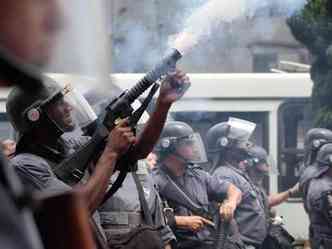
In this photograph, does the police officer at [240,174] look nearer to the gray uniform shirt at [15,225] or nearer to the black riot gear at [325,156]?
the black riot gear at [325,156]

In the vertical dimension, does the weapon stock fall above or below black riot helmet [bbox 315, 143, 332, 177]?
above

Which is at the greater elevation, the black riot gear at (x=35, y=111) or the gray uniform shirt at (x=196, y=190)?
the black riot gear at (x=35, y=111)

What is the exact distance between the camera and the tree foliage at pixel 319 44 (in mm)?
9844

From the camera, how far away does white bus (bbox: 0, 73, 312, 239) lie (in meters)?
10.3

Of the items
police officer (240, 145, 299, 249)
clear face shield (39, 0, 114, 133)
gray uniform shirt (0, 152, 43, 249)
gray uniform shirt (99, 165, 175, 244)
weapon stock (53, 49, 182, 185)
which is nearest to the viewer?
gray uniform shirt (0, 152, 43, 249)

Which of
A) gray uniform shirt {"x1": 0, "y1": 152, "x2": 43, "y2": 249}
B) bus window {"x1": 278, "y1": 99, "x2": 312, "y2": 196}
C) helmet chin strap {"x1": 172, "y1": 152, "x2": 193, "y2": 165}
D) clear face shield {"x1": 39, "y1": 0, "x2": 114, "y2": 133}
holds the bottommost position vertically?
bus window {"x1": 278, "y1": 99, "x2": 312, "y2": 196}

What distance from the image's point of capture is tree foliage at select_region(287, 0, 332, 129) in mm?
9844

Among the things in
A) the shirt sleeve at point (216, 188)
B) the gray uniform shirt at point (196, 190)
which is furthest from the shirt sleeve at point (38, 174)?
the shirt sleeve at point (216, 188)

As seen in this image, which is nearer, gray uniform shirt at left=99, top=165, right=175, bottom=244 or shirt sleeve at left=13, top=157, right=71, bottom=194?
shirt sleeve at left=13, top=157, right=71, bottom=194

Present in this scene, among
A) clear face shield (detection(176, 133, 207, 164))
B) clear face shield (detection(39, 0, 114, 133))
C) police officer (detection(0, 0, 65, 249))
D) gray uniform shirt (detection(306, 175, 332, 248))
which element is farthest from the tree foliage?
A: police officer (detection(0, 0, 65, 249))

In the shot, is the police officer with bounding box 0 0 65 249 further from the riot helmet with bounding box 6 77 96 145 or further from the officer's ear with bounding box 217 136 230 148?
the officer's ear with bounding box 217 136 230 148

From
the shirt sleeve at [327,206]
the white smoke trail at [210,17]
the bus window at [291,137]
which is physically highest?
the white smoke trail at [210,17]

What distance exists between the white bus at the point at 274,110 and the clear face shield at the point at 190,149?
3.32 m

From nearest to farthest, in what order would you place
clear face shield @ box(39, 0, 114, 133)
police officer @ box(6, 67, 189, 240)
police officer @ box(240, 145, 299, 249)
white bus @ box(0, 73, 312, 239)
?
clear face shield @ box(39, 0, 114, 133), police officer @ box(6, 67, 189, 240), police officer @ box(240, 145, 299, 249), white bus @ box(0, 73, 312, 239)
